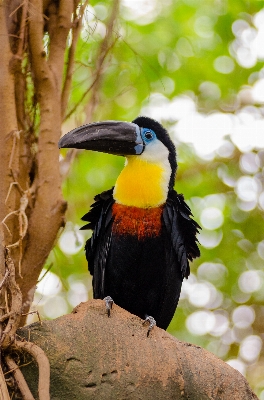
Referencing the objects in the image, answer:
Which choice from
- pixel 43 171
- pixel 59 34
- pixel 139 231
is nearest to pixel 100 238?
pixel 139 231

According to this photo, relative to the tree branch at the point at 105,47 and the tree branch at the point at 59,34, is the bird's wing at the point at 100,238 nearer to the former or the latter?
the tree branch at the point at 105,47

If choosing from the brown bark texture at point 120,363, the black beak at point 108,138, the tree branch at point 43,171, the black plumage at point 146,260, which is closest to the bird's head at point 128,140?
the black beak at point 108,138

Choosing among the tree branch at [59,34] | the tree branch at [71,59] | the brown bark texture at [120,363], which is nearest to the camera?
the brown bark texture at [120,363]

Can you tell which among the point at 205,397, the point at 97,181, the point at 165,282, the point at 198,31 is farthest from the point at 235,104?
the point at 205,397

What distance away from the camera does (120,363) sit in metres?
2.56

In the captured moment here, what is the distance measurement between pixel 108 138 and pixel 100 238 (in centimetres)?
59

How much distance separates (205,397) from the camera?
268 centimetres

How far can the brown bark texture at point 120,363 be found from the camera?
97.3 inches

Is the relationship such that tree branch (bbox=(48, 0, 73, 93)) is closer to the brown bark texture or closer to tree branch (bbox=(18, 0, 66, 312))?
tree branch (bbox=(18, 0, 66, 312))

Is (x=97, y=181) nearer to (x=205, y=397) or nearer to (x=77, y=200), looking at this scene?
(x=77, y=200)

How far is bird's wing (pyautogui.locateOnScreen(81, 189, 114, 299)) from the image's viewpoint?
11.8ft

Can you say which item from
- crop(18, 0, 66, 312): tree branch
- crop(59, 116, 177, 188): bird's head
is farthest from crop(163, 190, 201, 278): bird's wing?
crop(18, 0, 66, 312): tree branch

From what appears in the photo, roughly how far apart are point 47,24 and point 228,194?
3.32 m

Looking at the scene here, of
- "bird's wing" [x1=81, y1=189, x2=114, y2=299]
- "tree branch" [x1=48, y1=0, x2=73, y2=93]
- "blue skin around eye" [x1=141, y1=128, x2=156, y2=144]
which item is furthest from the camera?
"blue skin around eye" [x1=141, y1=128, x2=156, y2=144]
